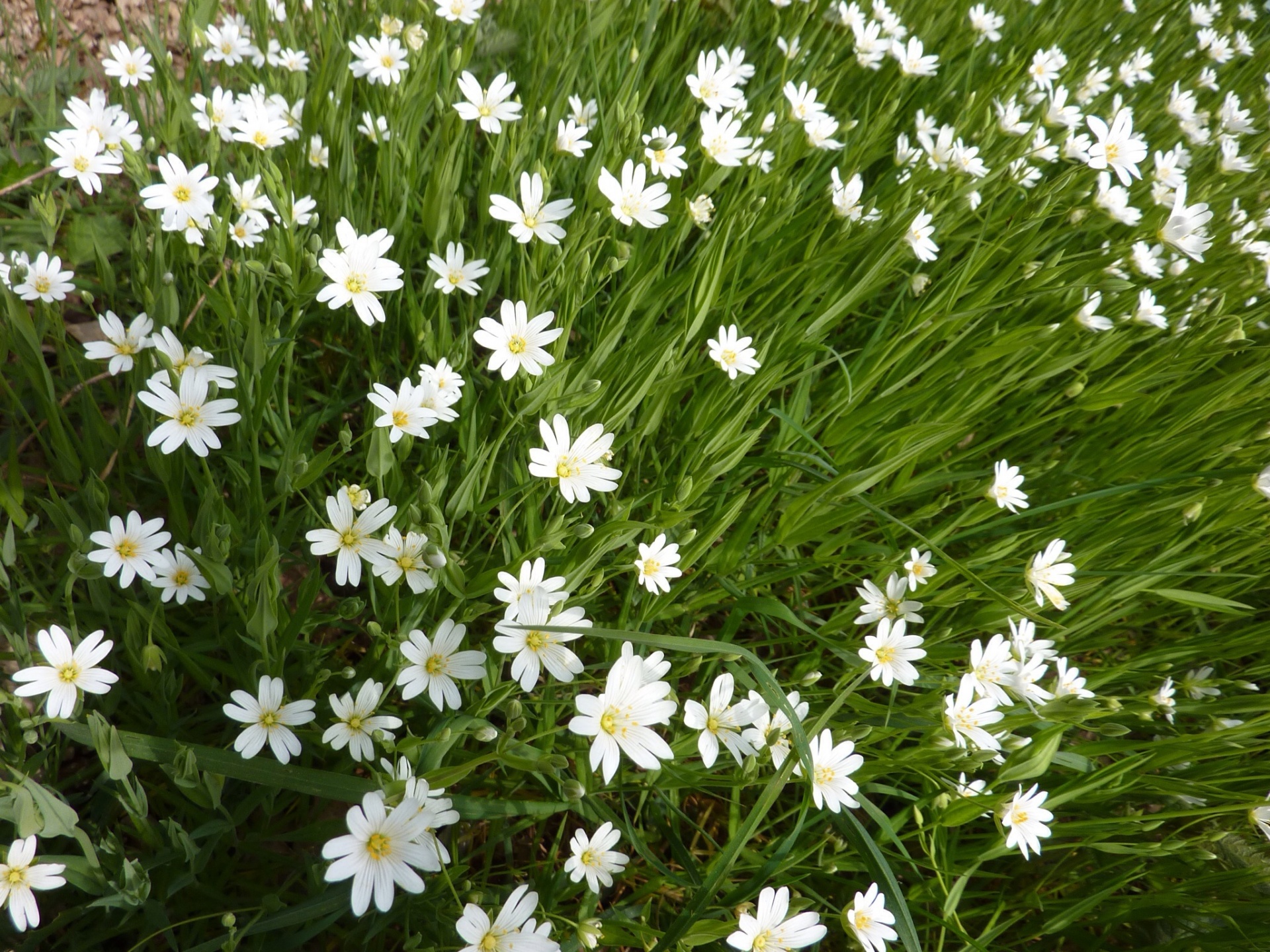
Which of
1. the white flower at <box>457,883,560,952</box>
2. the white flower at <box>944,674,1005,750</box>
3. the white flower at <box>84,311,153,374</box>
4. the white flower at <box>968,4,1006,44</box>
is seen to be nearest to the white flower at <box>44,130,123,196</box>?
the white flower at <box>84,311,153,374</box>

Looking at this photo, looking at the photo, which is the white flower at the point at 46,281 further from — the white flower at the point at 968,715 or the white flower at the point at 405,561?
the white flower at the point at 968,715

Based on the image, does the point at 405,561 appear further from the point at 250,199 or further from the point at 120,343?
the point at 250,199

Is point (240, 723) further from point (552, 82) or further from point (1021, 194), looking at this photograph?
point (1021, 194)

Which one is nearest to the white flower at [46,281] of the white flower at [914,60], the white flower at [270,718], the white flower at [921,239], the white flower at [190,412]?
the white flower at [190,412]

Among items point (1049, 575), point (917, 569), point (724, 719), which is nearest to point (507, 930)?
point (724, 719)

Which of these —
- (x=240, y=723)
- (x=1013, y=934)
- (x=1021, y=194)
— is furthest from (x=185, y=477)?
(x=1021, y=194)

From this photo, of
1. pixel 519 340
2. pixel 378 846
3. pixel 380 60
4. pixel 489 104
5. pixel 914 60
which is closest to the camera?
pixel 378 846
